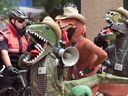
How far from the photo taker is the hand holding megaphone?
5508 mm

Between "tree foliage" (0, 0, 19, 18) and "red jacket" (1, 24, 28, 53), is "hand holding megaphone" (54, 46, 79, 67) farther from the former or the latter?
"tree foliage" (0, 0, 19, 18)

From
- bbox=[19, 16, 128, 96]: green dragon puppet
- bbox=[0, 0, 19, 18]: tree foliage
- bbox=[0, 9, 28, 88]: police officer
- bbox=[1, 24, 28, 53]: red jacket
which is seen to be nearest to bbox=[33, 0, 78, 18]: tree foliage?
bbox=[0, 0, 19, 18]: tree foliage

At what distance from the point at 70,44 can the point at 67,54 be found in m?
1.23

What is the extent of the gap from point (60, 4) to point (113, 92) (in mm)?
8596

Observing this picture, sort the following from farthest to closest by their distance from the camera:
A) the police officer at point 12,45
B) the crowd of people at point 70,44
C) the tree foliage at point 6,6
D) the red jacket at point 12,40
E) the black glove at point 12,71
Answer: the tree foliage at point 6,6
the red jacket at point 12,40
the police officer at point 12,45
the black glove at point 12,71
the crowd of people at point 70,44

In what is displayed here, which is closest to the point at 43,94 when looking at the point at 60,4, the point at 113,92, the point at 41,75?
the point at 41,75

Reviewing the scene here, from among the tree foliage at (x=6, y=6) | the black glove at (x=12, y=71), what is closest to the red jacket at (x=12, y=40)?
the black glove at (x=12, y=71)

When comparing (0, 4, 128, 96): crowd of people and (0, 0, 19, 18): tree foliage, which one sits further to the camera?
(0, 0, 19, 18): tree foliage

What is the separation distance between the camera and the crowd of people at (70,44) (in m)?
6.55

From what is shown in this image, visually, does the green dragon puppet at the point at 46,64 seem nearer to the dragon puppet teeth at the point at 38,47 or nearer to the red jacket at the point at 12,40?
the dragon puppet teeth at the point at 38,47

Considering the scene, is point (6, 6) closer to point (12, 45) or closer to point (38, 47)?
point (12, 45)

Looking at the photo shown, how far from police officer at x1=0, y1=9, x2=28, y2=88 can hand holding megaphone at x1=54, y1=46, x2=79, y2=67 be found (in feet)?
6.11

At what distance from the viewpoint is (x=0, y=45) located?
754 centimetres

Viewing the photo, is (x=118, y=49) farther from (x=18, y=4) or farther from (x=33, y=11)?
(x=33, y=11)
